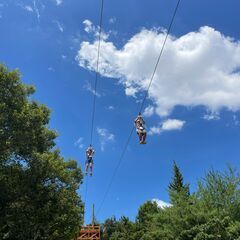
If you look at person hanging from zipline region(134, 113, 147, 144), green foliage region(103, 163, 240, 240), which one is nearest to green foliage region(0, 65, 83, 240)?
person hanging from zipline region(134, 113, 147, 144)

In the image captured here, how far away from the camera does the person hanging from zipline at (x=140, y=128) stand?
17531mm

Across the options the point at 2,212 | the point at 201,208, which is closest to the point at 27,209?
the point at 2,212

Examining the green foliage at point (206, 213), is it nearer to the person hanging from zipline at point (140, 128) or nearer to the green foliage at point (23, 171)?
the green foliage at point (23, 171)

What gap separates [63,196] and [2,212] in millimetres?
4854

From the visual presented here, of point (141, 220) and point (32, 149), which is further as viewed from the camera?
point (141, 220)

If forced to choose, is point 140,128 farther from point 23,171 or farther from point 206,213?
point 206,213

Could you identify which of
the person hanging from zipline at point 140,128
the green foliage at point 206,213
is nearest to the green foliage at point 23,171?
the person hanging from zipline at point 140,128

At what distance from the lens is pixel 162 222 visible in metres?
38.0

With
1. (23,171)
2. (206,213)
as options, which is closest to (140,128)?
(23,171)

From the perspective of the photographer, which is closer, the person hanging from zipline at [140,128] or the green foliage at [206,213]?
the person hanging from zipline at [140,128]

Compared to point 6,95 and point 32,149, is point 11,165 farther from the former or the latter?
point 6,95

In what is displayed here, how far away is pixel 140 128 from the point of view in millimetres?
17594

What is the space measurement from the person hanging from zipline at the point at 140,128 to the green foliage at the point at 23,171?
7.16 meters

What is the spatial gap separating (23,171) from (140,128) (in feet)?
29.4
